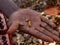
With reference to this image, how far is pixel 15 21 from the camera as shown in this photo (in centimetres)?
246

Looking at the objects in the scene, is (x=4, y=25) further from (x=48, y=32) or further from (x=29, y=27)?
→ (x=48, y=32)

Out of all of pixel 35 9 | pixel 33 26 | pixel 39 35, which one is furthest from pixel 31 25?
pixel 35 9

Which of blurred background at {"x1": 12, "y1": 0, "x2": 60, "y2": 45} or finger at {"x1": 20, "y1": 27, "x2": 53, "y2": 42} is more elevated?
finger at {"x1": 20, "y1": 27, "x2": 53, "y2": 42}

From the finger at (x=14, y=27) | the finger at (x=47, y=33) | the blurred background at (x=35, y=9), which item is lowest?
the blurred background at (x=35, y=9)

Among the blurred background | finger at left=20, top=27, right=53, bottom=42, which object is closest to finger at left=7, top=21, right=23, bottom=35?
finger at left=20, top=27, right=53, bottom=42

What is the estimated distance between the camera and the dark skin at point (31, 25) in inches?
93.6

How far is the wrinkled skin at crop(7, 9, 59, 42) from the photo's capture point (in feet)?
7.79

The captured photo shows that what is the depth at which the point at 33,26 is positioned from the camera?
2477mm

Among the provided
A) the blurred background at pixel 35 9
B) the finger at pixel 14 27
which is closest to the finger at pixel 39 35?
the finger at pixel 14 27

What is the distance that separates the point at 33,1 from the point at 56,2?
1.61ft

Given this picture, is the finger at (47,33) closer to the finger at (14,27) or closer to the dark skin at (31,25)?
the dark skin at (31,25)

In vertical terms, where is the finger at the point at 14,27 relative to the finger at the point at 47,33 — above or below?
above

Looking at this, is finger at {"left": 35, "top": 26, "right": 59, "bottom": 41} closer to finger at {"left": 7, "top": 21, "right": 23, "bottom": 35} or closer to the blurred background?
finger at {"left": 7, "top": 21, "right": 23, "bottom": 35}

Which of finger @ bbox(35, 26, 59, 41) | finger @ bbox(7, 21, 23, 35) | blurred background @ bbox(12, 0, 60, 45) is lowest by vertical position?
blurred background @ bbox(12, 0, 60, 45)
